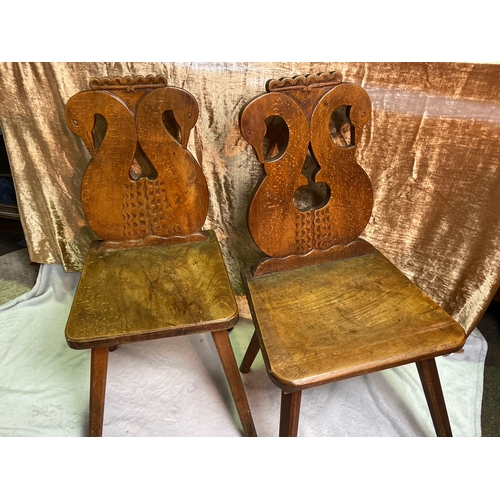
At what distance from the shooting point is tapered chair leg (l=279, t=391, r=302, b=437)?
3.74 ft

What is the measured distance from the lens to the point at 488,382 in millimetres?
1661

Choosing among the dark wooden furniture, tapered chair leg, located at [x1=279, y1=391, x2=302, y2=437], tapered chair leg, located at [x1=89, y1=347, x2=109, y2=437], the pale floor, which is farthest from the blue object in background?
the pale floor

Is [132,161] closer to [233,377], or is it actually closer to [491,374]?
[233,377]

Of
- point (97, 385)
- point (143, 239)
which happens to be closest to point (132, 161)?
point (143, 239)

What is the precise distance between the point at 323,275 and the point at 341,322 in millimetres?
207

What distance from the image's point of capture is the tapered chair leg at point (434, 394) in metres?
1.24

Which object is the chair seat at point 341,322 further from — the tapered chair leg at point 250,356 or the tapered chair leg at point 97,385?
the tapered chair leg at point 97,385

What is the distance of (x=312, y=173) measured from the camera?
133cm

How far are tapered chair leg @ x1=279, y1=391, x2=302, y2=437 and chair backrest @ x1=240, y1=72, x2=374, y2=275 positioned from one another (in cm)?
38

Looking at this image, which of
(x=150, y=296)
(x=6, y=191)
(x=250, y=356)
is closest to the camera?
(x=150, y=296)

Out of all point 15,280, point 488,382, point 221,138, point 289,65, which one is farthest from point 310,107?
point 15,280

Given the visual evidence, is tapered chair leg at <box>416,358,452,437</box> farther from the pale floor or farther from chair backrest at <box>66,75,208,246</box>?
chair backrest at <box>66,75,208,246</box>

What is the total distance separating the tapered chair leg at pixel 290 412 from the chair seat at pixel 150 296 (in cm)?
24

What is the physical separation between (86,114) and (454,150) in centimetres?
114
